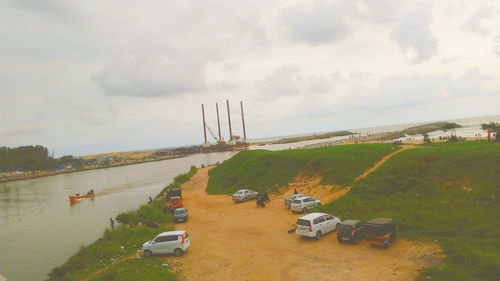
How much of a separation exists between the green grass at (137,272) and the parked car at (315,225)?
8498 mm

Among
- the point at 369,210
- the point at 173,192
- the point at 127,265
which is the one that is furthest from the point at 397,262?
the point at 173,192

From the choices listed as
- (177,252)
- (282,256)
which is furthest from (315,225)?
(177,252)

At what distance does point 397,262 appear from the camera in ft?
50.2

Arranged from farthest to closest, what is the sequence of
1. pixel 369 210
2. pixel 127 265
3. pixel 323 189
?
pixel 323 189
pixel 369 210
pixel 127 265

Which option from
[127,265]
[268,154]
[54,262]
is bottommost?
[54,262]

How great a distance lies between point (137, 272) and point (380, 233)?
1298cm

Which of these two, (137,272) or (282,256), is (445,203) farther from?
(137,272)

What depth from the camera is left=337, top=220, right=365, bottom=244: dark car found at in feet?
59.7

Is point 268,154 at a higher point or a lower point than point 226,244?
higher

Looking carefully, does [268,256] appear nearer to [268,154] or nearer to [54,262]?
[54,262]

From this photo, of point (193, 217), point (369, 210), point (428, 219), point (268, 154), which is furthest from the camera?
point (268, 154)

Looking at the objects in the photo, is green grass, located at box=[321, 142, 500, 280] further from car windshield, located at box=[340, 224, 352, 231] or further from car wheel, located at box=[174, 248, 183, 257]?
car wheel, located at box=[174, 248, 183, 257]

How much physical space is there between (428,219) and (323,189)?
43.7 feet

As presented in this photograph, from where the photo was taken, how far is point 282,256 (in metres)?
17.7
